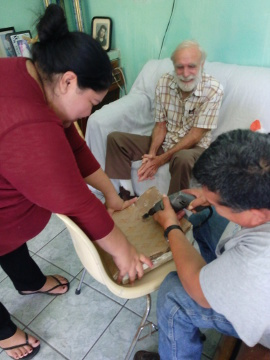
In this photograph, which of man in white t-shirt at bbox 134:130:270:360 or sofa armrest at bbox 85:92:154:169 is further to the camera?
sofa armrest at bbox 85:92:154:169

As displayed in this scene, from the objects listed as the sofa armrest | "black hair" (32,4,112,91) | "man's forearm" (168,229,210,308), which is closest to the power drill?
"man's forearm" (168,229,210,308)

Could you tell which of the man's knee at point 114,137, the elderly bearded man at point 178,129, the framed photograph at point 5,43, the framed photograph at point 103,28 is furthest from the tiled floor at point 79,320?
the framed photograph at point 103,28

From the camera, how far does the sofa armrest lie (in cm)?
Result: 188

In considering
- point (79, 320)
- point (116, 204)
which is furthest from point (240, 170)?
point (79, 320)

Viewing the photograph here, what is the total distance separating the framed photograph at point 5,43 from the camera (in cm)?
219

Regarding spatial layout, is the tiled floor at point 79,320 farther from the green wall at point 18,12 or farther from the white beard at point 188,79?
the green wall at point 18,12

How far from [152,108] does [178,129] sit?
458 millimetres

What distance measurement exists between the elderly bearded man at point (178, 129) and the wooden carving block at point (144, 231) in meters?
0.55

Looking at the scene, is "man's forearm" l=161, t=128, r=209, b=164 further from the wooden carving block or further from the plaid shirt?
the wooden carving block

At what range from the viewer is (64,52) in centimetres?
61

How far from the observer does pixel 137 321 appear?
49.2 inches

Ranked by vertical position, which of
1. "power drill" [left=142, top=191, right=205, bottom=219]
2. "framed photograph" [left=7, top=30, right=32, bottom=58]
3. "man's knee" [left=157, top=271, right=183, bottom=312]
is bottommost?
"man's knee" [left=157, top=271, right=183, bottom=312]

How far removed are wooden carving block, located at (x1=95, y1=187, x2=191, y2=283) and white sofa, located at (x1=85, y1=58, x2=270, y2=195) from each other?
67 cm

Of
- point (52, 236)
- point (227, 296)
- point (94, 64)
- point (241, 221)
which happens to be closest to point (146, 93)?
point (52, 236)
